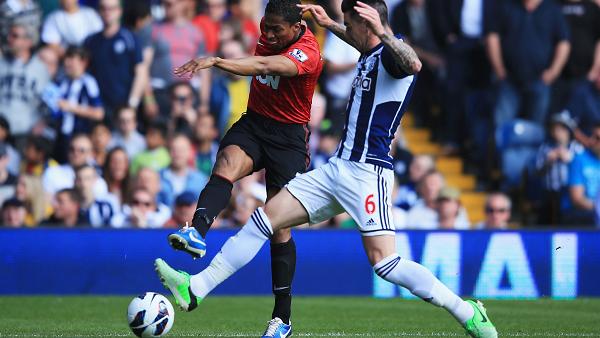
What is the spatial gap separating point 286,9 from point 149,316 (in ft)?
7.96

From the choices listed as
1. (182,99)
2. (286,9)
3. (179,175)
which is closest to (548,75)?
(182,99)

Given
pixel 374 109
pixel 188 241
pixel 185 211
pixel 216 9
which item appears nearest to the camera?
pixel 188 241

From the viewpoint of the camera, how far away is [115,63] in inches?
637

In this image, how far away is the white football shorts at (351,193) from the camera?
8.62 metres

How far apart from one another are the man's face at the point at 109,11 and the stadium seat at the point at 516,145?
5148 millimetres

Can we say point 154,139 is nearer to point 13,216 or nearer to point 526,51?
point 13,216

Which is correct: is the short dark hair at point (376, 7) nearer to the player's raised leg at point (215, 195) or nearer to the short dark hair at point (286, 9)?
the short dark hair at point (286, 9)

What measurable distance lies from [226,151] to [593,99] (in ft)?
27.8

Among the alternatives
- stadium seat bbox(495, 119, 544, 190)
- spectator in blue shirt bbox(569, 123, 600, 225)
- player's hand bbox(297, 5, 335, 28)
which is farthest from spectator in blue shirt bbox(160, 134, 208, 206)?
player's hand bbox(297, 5, 335, 28)

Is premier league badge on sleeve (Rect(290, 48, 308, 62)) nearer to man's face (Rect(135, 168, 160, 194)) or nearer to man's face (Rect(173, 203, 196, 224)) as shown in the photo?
man's face (Rect(173, 203, 196, 224))

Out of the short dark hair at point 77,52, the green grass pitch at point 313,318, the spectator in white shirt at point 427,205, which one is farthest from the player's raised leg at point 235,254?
the short dark hair at point 77,52

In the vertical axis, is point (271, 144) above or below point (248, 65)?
below

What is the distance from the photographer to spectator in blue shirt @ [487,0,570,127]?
54.6ft

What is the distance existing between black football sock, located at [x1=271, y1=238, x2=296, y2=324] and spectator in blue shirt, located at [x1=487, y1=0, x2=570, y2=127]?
7.59m
